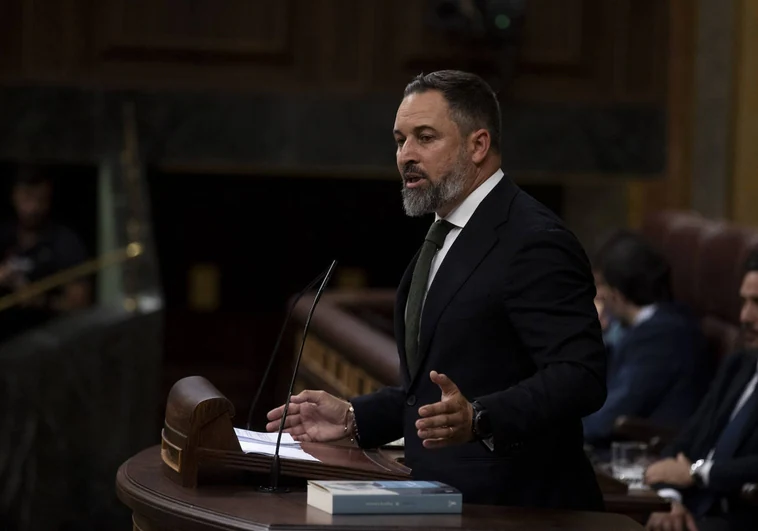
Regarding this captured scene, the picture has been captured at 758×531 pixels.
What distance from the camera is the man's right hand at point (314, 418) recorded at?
2.65m

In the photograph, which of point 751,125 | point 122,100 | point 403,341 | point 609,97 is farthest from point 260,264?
point 403,341

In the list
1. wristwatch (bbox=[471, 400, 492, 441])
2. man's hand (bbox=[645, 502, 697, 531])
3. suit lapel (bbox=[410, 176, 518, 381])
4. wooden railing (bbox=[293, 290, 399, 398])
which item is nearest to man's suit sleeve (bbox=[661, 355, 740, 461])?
man's hand (bbox=[645, 502, 697, 531])

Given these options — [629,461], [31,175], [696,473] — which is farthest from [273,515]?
[31,175]

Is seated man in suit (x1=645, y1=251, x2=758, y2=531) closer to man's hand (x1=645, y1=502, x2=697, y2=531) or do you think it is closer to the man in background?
man's hand (x1=645, y1=502, x2=697, y2=531)

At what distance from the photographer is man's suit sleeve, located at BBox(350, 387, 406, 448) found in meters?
2.70

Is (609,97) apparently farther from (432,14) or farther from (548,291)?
(548,291)

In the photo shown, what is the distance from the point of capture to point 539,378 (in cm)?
235

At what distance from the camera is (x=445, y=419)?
2211 mm

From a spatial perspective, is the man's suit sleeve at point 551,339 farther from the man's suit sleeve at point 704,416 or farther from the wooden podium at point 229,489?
the man's suit sleeve at point 704,416

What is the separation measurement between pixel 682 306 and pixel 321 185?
4141 millimetres

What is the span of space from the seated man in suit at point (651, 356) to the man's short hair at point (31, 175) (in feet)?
10.4

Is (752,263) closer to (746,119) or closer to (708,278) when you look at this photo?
(708,278)

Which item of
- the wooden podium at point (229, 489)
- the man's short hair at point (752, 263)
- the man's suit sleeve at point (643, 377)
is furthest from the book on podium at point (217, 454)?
the man's suit sleeve at point (643, 377)

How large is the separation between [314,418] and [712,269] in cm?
264
